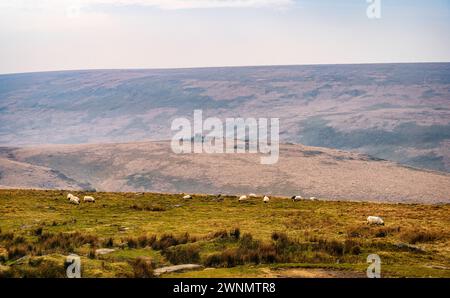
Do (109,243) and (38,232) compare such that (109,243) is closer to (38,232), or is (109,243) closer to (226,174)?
(38,232)

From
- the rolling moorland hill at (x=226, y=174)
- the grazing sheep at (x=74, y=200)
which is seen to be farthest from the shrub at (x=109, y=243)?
the rolling moorland hill at (x=226, y=174)

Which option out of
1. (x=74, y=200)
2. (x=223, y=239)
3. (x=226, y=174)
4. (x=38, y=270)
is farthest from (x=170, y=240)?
(x=226, y=174)

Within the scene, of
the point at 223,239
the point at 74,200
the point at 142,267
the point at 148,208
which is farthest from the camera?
the point at 74,200

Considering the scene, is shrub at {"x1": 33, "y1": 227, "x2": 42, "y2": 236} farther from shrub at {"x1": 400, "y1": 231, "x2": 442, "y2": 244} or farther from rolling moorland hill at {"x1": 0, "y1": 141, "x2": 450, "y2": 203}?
rolling moorland hill at {"x1": 0, "y1": 141, "x2": 450, "y2": 203}

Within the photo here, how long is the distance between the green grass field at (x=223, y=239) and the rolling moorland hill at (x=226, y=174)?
79870 millimetres

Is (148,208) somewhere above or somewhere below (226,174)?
above

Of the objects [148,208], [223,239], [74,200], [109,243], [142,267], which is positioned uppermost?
[142,267]

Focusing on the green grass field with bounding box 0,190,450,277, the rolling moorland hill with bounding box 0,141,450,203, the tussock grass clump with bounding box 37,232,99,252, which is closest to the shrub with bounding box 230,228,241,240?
the green grass field with bounding box 0,190,450,277

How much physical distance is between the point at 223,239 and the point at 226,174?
111637 millimetres

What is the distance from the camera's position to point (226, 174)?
13412 cm

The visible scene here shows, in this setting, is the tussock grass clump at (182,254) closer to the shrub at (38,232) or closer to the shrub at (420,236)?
the shrub at (38,232)

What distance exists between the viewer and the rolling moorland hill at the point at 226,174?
11669 cm

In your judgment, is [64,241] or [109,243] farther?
[64,241]

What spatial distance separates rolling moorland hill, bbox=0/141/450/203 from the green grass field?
79.9 metres
